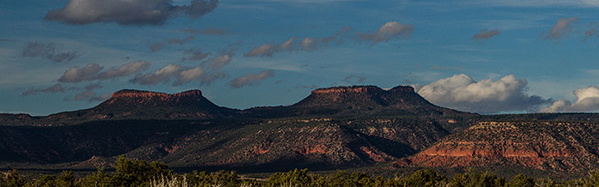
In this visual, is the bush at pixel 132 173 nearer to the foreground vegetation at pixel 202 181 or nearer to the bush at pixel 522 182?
the foreground vegetation at pixel 202 181

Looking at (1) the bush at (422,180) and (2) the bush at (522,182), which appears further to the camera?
(1) the bush at (422,180)

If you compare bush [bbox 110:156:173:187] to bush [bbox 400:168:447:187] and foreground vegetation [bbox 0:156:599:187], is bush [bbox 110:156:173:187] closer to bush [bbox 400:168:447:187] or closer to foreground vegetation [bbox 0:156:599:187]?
foreground vegetation [bbox 0:156:599:187]

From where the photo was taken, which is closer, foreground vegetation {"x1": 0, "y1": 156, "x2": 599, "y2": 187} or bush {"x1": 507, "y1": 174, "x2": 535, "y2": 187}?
foreground vegetation {"x1": 0, "y1": 156, "x2": 599, "y2": 187}

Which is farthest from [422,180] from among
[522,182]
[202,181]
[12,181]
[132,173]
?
[12,181]

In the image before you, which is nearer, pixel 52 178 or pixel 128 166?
pixel 128 166

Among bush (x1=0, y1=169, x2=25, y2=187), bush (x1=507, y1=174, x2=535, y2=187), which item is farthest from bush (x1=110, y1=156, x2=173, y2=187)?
bush (x1=507, y1=174, x2=535, y2=187)

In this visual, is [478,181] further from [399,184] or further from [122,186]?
[122,186]

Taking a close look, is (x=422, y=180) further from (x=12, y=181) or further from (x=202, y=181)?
(x=12, y=181)

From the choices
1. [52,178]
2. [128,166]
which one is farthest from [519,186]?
[52,178]

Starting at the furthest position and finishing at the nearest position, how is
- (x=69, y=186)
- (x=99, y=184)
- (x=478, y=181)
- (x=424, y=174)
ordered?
1. (x=424, y=174)
2. (x=478, y=181)
3. (x=69, y=186)
4. (x=99, y=184)

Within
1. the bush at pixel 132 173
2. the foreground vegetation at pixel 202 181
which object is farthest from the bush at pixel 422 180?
the bush at pixel 132 173

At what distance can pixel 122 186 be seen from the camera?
132m

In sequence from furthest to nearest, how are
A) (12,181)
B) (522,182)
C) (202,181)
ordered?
(522,182) < (202,181) < (12,181)

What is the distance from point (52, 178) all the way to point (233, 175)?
1213 inches
